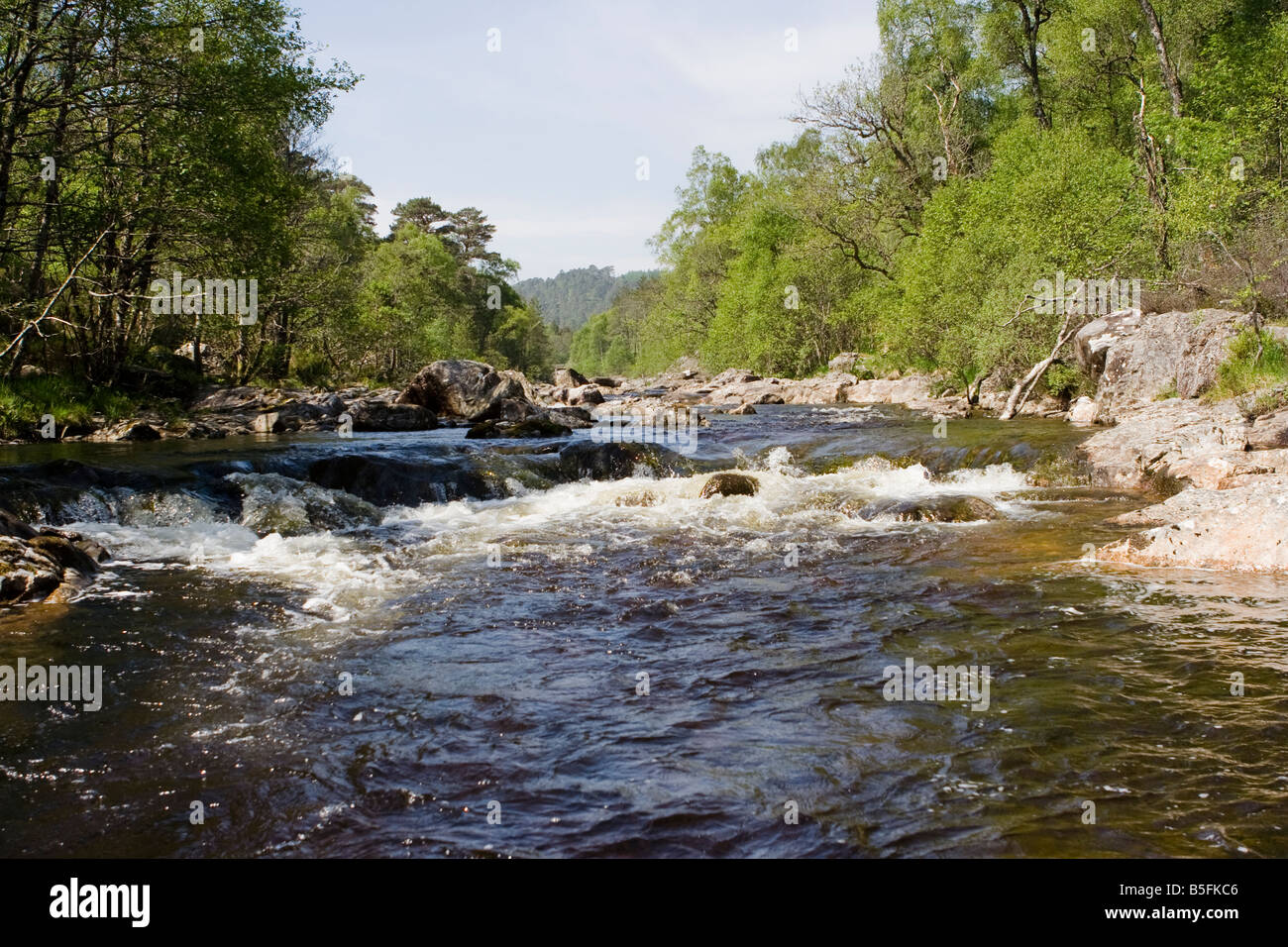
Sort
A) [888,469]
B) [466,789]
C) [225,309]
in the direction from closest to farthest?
[466,789], [888,469], [225,309]

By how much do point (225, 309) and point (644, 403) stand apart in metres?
16.1

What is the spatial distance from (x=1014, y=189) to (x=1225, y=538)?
65.3 ft

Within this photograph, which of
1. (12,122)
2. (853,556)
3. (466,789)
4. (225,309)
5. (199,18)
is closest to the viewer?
(466,789)

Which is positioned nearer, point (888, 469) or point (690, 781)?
point (690, 781)

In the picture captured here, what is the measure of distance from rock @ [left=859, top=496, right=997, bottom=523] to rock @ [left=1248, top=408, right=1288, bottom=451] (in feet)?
13.8

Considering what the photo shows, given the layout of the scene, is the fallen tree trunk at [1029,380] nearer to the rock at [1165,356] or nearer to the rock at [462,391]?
the rock at [1165,356]

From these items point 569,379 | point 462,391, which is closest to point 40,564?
point 462,391

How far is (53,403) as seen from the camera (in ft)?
60.3

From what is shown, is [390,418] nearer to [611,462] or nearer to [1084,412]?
Result: [611,462]

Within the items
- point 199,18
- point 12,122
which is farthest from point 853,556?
point 199,18

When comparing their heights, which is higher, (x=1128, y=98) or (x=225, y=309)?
(x=1128, y=98)

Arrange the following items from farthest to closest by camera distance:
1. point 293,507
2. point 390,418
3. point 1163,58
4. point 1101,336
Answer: point 1163,58 → point 390,418 → point 1101,336 → point 293,507
